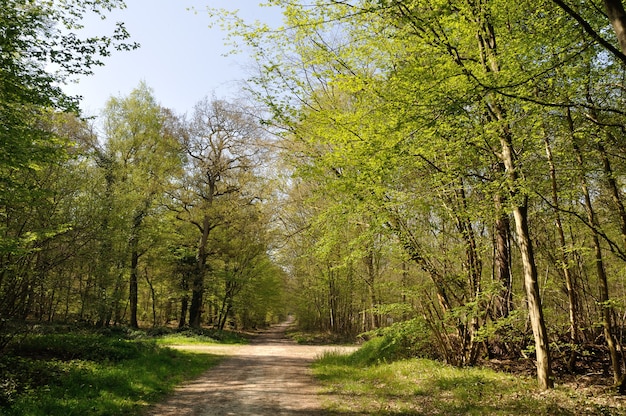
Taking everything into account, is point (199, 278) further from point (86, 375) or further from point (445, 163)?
point (445, 163)

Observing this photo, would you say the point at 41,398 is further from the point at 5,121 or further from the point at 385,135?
the point at 385,135

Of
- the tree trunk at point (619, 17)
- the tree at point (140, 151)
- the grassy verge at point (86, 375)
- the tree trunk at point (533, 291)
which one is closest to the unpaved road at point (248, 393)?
the grassy verge at point (86, 375)

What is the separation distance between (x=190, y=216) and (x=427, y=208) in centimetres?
1769

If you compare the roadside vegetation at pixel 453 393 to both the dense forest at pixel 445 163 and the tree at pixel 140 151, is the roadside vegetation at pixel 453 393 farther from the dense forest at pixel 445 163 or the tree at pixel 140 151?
the tree at pixel 140 151

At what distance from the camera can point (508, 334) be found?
28.0 feet

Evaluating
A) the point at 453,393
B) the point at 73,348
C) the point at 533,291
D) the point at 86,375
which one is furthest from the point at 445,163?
the point at 73,348

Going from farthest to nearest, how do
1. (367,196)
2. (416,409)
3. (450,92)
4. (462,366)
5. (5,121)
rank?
(462,366), (367,196), (5,121), (416,409), (450,92)

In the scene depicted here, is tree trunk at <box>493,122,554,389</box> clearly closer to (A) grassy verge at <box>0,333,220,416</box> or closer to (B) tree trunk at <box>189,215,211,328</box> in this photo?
(A) grassy verge at <box>0,333,220,416</box>

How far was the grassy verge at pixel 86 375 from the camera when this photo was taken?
19.1 feet

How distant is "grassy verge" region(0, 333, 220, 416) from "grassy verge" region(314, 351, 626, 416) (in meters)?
3.88

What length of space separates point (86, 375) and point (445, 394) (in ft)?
23.8

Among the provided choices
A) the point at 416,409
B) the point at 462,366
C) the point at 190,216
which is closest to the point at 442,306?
the point at 462,366

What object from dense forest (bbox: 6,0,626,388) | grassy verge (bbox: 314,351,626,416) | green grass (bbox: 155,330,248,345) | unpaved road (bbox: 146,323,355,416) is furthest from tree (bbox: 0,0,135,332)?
green grass (bbox: 155,330,248,345)

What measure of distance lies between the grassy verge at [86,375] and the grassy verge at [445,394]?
388 cm
